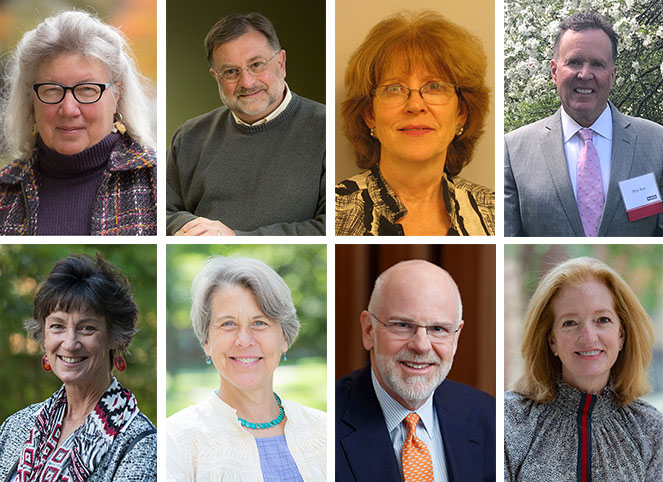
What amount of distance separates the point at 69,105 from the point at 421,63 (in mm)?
1230

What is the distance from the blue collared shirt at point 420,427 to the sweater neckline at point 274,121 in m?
0.96

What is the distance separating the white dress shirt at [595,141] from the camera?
2793mm

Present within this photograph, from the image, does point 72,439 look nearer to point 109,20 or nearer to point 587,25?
point 109,20

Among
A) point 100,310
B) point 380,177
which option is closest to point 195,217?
point 100,310

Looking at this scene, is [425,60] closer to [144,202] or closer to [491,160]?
[491,160]

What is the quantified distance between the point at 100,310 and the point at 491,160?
1477 mm

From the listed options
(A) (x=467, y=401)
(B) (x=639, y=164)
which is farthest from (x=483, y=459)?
(B) (x=639, y=164)

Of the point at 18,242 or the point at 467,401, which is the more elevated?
the point at 18,242

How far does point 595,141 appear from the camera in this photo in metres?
2.80

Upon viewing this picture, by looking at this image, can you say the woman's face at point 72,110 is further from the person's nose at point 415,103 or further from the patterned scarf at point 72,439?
the person's nose at point 415,103

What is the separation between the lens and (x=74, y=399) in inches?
105

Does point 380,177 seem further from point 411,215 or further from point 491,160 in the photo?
point 491,160

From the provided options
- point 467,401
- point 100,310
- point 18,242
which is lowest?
point 467,401

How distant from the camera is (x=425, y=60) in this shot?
273cm
